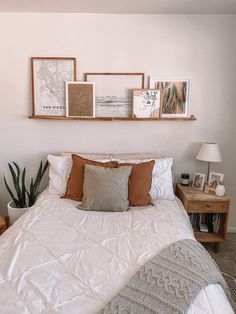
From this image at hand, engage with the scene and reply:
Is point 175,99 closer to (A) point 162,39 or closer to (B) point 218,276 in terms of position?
(A) point 162,39

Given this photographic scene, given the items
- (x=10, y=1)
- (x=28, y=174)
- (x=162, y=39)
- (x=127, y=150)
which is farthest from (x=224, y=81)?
(x=28, y=174)

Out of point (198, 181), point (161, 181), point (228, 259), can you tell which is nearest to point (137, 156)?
point (161, 181)

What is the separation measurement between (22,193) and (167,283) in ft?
6.77

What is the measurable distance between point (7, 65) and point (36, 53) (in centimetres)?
35

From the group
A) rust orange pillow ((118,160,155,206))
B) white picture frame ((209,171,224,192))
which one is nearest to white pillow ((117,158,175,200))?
Answer: rust orange pillow ((118,160,155,206))

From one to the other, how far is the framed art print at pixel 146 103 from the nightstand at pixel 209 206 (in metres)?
0.93

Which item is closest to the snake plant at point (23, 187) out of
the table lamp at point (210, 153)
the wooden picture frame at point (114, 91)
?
the wooden picture frame at point (114, 91)

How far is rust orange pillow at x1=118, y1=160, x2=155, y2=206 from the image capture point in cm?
236

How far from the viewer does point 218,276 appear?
56.8 inches

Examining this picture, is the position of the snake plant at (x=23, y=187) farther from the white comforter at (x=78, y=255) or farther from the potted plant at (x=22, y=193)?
the white comforter at (x=78, y=255)

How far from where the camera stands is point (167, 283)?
4.17 ft

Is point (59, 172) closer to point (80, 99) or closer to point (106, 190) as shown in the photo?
point (106, 190)

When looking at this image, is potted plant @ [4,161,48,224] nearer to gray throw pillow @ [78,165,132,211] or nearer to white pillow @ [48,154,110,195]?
white pillow @ [48,154,110,195]

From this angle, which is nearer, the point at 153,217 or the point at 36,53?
the point at 153,217
